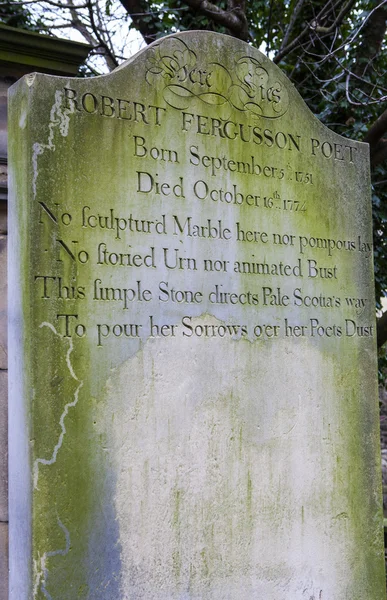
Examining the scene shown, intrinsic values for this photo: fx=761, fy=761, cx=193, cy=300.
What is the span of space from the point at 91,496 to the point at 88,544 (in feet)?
0.60

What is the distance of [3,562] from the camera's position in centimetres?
395

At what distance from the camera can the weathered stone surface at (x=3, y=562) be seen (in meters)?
3.92

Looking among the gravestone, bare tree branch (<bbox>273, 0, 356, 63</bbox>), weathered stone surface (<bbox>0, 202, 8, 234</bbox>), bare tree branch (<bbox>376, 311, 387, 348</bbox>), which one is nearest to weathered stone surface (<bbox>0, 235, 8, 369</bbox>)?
weathered stone surface (<bbox>0, 202, 8, 234</bbox>)

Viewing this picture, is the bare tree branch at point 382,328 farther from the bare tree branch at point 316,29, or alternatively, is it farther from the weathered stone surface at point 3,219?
the weathered stone surface at point 3,219

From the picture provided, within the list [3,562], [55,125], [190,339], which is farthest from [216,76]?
[3,562]

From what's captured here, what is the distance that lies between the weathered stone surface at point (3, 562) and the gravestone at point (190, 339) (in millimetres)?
1048

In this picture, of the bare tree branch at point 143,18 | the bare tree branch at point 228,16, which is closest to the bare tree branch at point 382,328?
the bare tree branch at point 228,16

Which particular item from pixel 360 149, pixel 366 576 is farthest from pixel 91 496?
pixel 360 149

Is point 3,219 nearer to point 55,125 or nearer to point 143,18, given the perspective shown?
point 55,125

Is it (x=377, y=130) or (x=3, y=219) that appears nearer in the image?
(x=3, y=219)

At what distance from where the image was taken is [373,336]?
4035 mm

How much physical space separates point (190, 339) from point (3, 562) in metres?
1.65

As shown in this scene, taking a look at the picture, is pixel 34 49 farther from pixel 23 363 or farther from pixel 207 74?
pixel 23 363

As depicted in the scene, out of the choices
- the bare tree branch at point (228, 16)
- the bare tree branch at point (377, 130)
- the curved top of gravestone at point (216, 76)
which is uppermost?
the bare tree branch at point (228, 16)
